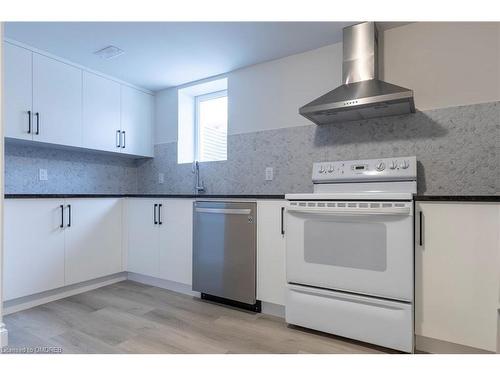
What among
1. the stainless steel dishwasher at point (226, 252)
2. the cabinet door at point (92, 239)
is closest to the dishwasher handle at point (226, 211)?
the stainless steel dishwasher at point (226, 252)

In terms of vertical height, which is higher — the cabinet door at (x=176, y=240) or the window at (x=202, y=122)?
the window at (x=202, y=122)

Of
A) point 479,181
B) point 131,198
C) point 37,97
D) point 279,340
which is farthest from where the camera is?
point 131,198

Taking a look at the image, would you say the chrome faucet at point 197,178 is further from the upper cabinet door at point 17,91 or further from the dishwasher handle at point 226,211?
the upper cabinet door at point 17,91

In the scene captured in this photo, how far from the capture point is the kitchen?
1496mm

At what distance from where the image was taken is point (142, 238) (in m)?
2.66

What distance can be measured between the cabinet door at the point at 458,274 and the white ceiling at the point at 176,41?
156 cm

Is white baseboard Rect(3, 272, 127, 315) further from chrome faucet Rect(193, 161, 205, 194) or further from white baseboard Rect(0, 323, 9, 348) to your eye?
chrome faucet Rect(193, 161, 205, 194)

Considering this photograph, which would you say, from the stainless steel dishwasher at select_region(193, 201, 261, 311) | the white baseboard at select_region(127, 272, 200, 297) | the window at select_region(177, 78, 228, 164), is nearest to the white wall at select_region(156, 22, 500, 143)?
the window at select_region(177, 78, 228, 164)

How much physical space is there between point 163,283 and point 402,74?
103 inches

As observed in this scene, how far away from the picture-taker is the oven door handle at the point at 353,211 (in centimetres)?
149
